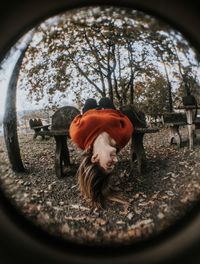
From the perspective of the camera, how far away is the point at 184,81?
131 centimetres

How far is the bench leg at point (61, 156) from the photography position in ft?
4.25

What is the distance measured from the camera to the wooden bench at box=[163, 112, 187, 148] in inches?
53.1

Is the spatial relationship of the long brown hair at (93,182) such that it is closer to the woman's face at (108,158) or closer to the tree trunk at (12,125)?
the woman's face at (108,158)

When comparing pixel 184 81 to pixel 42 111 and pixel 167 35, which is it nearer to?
pixel 167 35

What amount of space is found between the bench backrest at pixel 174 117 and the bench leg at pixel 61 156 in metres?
0.36

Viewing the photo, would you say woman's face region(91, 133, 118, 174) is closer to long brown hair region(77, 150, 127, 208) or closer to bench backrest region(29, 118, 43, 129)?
long brown hair region(77, 150, 127, 208)

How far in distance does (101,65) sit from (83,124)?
0.20 meters

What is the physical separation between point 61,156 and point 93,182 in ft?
0.46

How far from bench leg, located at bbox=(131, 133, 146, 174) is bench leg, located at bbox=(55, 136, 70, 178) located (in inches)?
8.7

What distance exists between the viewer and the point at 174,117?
136 cm

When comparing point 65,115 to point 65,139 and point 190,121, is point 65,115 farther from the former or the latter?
point 190,121

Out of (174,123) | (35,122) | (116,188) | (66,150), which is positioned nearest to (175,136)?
(174,123)

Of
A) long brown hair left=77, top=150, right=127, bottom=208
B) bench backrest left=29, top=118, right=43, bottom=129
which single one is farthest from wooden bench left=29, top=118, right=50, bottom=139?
long brown hair left=77, top=150, right=127, bottom=208

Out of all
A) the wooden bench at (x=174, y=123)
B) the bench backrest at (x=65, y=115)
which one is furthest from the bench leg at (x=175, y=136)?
the bench backrest at (x=65, y=115)
